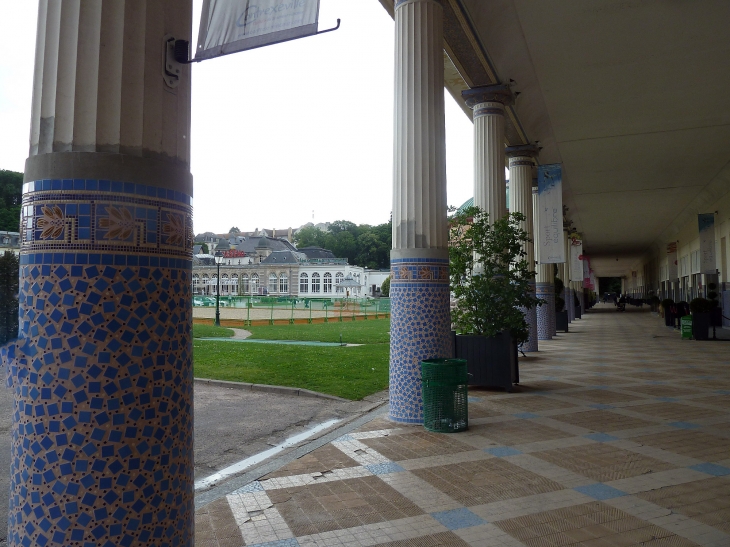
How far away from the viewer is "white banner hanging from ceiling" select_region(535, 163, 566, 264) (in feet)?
49.1

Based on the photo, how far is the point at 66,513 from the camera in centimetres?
203

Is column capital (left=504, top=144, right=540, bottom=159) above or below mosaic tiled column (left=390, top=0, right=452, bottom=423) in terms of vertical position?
above

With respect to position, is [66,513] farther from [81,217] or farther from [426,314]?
[426,314]

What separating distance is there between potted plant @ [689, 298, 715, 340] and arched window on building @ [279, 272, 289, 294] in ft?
201

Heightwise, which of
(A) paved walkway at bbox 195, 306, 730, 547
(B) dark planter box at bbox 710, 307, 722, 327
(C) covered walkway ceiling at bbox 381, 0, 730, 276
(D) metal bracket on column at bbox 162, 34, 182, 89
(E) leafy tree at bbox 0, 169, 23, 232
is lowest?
(A) paved walkway at bbox 195, 306, 730, 547

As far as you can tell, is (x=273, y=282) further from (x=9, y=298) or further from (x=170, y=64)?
(x=9, y=298)

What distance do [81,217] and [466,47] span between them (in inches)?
387

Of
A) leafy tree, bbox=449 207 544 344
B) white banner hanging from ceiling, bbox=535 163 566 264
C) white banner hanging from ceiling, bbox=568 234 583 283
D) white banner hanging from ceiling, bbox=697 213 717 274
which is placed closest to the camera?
leafy tree, bbox=449 207 544 344

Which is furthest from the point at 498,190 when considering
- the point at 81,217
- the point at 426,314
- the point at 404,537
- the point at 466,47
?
the point at 81,217

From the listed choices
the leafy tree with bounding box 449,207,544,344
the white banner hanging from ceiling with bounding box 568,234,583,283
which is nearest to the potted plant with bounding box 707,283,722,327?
the white banner hanging from ceiling with bounding box 568,234,583,283

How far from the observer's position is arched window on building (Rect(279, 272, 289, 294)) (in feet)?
252

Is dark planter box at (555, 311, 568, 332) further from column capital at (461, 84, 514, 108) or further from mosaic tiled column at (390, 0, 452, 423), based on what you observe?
mosaic tiled column at (390, 0, 452, 423)

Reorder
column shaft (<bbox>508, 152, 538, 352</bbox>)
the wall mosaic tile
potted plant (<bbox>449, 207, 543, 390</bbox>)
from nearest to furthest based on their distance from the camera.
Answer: the wall mosaic tile < potted plant (<bbox>449, 207, 543, 390</bbox>) < column shaft (<bbox>508, 152, 538, 352</bbox>)

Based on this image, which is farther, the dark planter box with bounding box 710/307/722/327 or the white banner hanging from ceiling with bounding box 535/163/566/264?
the dark planter box with bounding box 710/307/722/327
